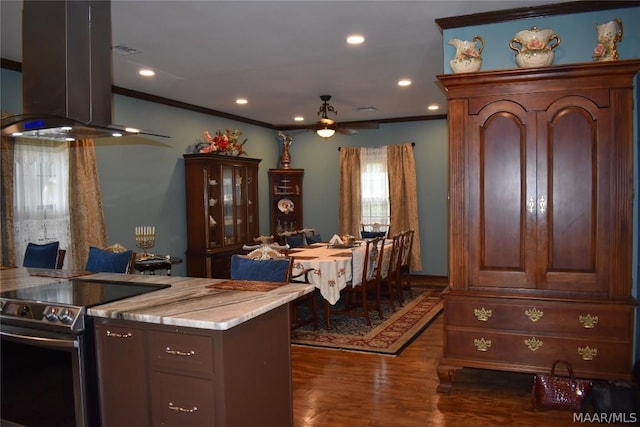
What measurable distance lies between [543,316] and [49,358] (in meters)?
2.84

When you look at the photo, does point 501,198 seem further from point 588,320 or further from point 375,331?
point 375,331

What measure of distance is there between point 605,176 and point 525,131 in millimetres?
553

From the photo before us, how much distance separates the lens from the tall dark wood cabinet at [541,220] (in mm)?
2984

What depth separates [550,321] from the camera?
3094 millimetres

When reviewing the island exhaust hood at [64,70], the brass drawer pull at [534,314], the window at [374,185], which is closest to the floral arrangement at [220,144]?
the window at [374,185]

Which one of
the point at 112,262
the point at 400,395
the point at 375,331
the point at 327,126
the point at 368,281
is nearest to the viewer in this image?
the point at 400,395

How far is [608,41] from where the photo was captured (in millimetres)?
3094

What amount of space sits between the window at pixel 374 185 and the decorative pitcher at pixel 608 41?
201 inches

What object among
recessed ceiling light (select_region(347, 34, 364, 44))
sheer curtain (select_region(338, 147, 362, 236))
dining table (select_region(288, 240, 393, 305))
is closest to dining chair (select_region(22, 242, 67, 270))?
dining table (select_region(288, 240, 393, 305))

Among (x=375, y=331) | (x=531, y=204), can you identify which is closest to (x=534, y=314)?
(x=531, y=204)

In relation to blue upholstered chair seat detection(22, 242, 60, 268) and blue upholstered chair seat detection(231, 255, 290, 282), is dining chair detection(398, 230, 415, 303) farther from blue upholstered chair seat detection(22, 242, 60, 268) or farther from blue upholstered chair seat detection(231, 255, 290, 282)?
blue upholstered chair seat detection(22, 242, 60, 268)

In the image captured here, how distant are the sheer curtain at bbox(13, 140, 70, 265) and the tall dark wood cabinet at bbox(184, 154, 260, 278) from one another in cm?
168

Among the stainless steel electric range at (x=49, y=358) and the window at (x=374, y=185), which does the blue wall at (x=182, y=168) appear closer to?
the window at (x=374, y=185)

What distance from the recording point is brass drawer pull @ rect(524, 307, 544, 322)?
3112mm
